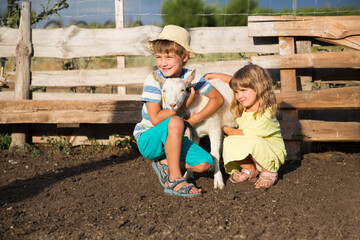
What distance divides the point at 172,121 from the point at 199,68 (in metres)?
2.34

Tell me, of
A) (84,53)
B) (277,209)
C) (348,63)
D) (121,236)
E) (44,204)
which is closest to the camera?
(121,236)

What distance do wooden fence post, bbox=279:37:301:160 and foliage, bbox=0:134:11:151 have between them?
15.0 feet

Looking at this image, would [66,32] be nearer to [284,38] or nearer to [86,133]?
[86,133]

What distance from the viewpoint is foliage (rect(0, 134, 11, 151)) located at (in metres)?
6.39

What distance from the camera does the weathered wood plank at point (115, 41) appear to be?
232 inches

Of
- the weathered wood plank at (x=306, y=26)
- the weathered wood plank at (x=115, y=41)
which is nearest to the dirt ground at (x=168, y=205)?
the weathered wood plank at (x=306, y=26)

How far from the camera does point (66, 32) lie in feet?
20.6

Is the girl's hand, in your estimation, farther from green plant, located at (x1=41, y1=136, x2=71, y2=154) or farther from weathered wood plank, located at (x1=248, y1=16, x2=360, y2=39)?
green plant, located at (x1=41, y1=136, x2=71, y2=154)

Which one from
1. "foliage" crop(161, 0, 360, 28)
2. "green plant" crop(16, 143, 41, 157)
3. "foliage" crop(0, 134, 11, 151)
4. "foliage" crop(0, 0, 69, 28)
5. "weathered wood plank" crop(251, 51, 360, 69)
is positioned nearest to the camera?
"weathered wood plank" crop(251, 51, 360, 69)

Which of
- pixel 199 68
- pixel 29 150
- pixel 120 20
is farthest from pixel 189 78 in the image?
pixel 29 150

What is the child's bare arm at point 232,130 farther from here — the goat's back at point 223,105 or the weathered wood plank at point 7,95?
the weathered wood plank at point 7,95

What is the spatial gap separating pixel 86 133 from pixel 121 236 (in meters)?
3.93

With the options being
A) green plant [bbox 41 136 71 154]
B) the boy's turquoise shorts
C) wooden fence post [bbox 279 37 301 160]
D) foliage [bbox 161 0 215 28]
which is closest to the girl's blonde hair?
the boy's turquoise shorts

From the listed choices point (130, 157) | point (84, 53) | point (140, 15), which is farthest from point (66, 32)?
point (130, 157)
